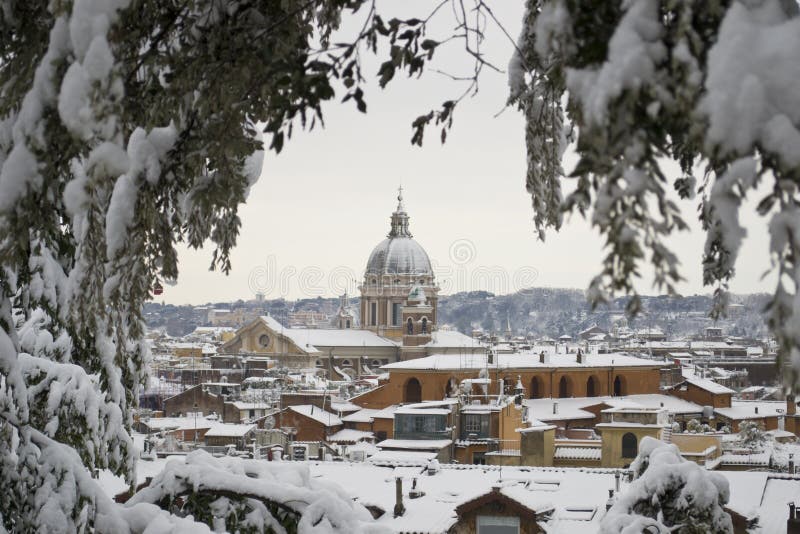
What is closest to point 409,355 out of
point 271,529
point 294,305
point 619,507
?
point 619,507

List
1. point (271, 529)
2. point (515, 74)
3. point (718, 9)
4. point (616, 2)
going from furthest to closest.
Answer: point (271, 529)
point (515, 74)
point (616, 2)
point (718, 9)

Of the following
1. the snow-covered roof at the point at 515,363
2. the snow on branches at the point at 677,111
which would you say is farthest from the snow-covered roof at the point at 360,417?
the snow on branches at the point at 677,111

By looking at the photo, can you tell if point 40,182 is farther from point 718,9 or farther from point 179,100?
point 718,9

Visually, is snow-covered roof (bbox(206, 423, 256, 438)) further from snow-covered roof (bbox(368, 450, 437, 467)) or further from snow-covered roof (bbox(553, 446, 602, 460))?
snow-covered roof (bbox(553, 446, 602, 460))

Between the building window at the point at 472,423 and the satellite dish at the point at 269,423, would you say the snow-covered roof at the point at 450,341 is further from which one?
the building window at the point at 472,423

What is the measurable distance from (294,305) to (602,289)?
155m

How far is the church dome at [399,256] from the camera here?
7194cm

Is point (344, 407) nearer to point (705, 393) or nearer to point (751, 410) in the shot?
point (705, 393)

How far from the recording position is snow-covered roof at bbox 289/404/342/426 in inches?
1427

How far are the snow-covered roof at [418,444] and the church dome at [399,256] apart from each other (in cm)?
4236

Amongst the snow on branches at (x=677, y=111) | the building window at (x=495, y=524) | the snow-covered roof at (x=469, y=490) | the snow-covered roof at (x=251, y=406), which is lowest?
the snow-covered roof at (x=251, y=406)

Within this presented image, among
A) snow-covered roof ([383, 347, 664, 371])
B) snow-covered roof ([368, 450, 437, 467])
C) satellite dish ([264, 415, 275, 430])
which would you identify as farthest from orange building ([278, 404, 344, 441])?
snow-covered roof ([383, 347, 664, 371])

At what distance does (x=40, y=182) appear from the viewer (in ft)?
8.45

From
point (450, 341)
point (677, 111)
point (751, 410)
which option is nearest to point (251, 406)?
Result: point (751, 410)
